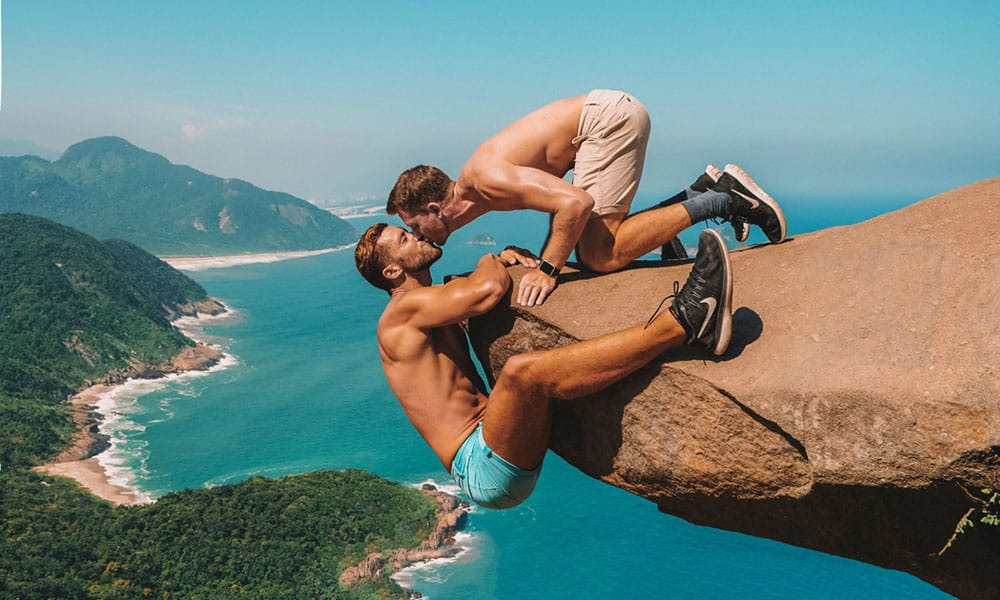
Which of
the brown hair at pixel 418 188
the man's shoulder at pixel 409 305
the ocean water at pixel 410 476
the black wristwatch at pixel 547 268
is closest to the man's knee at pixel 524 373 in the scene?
the man's shoulder at pixel 409 305

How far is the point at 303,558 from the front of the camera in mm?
42562

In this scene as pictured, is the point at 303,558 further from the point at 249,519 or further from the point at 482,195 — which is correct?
the point at 482,195

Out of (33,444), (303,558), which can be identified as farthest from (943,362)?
(33,444)

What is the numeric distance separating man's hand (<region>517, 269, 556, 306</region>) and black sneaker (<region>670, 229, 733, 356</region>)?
4.21 feet

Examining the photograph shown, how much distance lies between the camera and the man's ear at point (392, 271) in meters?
5.39

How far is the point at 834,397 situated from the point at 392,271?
310 centimetres

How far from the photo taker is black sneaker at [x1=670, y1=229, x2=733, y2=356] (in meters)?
4.30

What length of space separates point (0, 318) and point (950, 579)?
97.1 metres

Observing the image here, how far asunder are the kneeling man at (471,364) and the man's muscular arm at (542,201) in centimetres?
28

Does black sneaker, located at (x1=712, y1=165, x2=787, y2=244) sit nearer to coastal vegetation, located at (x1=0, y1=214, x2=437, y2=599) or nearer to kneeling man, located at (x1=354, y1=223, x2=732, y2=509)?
kneeling man, located at (x1=354, y1=223, x2=732, y2=509)

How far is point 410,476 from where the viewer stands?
60.4 metres

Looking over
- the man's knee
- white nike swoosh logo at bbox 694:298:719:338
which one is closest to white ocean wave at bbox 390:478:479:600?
the man's knee

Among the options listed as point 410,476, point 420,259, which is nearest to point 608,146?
point 420,259

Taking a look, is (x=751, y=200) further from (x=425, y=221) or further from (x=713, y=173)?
(x=425, y=221)
